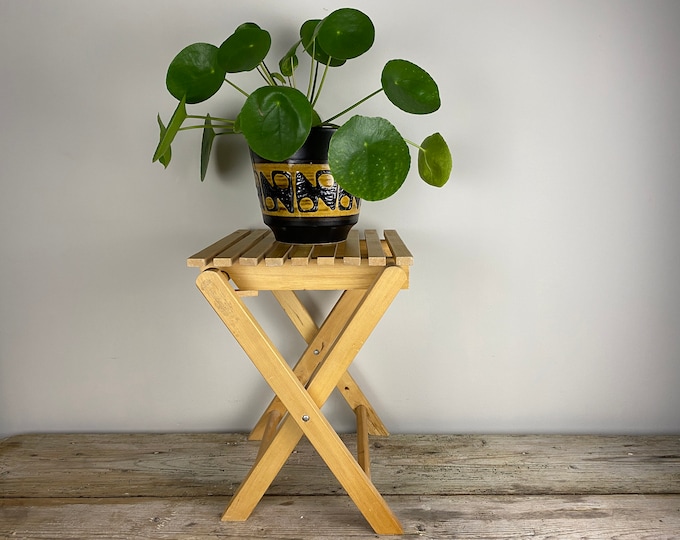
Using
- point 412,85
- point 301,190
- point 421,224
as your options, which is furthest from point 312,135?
point 421,224

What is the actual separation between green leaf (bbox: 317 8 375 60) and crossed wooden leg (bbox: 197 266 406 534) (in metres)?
0.42

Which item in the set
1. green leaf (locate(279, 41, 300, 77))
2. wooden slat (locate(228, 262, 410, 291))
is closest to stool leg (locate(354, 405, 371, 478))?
wooden slat (locate(228, 262, 410, 291))

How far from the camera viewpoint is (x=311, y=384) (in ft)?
3.68

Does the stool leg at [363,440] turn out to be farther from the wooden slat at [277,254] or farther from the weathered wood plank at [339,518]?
the wooden slat at [277,254]

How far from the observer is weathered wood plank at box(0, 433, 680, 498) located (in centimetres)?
130

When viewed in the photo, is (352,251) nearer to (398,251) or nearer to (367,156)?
(398,251)

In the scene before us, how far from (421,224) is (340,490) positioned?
2.16 ft

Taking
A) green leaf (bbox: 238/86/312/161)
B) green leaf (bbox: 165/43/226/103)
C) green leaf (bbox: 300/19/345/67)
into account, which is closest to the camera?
green leaf (bbox: 238/86/312/161)

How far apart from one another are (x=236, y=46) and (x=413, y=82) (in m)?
0.32

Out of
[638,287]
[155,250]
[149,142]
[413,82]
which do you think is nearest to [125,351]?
[155,250]

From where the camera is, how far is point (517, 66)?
4.63 feet

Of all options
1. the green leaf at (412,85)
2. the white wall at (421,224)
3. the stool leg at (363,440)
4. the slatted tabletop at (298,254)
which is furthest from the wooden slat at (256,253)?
the stool leg at (363,440)

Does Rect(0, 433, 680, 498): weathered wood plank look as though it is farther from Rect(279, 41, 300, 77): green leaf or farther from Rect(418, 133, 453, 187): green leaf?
Rect(279, 41, 300, 77): green leaf

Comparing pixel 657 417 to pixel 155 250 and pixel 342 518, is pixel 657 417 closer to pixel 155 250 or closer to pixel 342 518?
pixel 342 518
